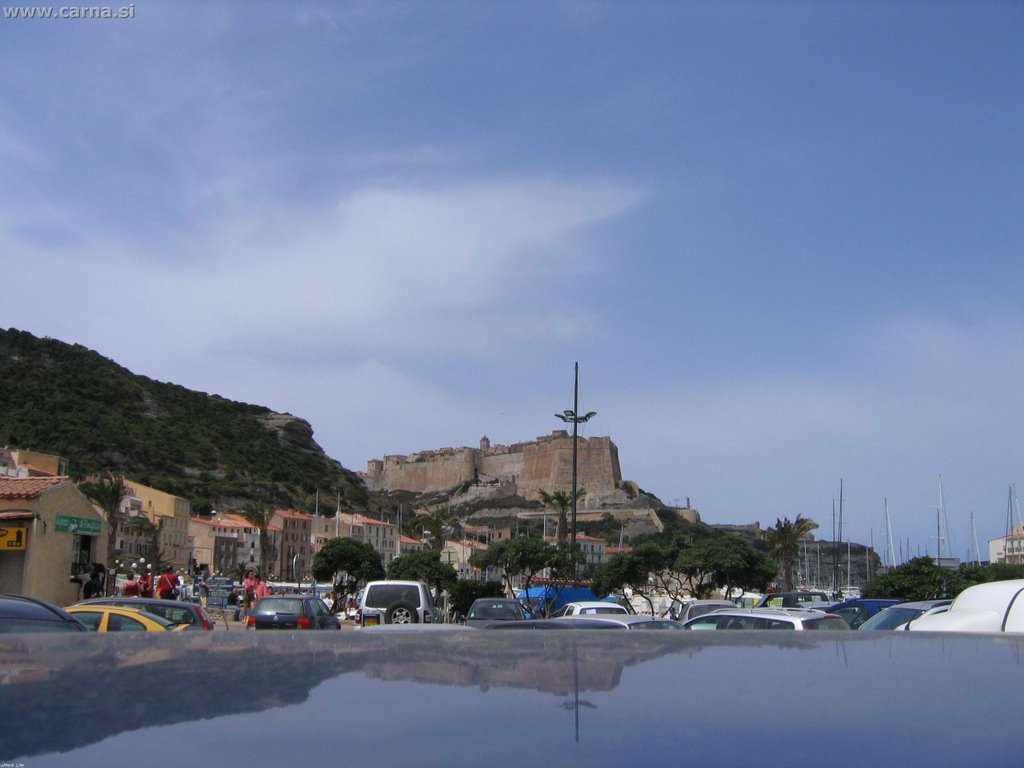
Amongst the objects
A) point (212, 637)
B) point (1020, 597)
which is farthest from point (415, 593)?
point (212, 637)

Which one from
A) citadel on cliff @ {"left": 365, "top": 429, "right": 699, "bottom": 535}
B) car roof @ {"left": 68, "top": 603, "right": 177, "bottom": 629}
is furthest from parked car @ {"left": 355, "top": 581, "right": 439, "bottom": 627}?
citadel on cliff @ {"left": 365, "top": 429, "right": 699, "bottom": 535}

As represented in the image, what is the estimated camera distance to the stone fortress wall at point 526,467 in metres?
174

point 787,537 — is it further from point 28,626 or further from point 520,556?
point 28,626

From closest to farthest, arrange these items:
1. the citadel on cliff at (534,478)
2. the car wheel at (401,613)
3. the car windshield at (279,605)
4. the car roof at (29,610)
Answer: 1. the car roof at (29,610)
2. the car windshield at (279,605)
3. the car wheel at (401,613)
4. the citadel on cliff at (534,478)

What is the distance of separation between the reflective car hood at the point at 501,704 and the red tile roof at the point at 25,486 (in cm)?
2263

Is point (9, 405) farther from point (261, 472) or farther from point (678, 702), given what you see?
point (678, 702)

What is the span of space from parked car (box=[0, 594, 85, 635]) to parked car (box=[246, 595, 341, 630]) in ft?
32.5

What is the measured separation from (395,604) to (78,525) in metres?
8.92

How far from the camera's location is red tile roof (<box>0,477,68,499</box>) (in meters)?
23.2

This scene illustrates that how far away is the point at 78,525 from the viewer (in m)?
24.8

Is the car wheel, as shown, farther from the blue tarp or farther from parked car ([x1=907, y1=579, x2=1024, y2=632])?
parked car ([x1=907, y1=579, x2=1024, y2=632])

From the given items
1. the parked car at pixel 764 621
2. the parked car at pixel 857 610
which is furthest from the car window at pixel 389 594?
the parked car at pixel 764 621

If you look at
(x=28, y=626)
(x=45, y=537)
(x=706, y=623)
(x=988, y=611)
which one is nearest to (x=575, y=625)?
(x=988, y=611)

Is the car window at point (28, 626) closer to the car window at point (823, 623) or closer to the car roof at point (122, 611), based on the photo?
the car roof at point (122, 611)
